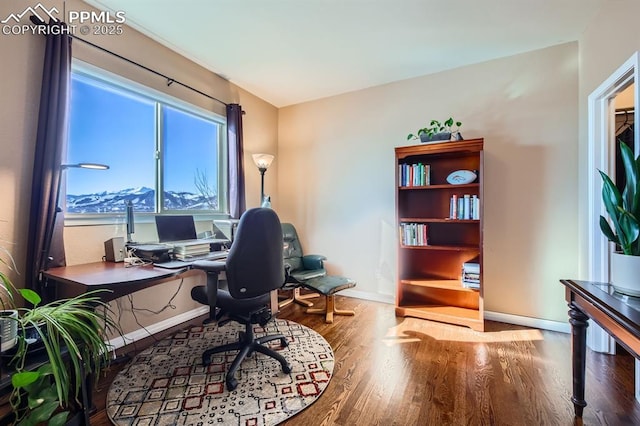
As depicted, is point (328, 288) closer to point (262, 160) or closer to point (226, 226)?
point (226, 226)

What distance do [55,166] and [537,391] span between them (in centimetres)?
334

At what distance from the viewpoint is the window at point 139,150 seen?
6.81 feet

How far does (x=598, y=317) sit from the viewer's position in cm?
122

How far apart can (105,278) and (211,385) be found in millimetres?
913

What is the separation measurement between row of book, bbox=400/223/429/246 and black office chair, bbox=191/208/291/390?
1520 millimetres

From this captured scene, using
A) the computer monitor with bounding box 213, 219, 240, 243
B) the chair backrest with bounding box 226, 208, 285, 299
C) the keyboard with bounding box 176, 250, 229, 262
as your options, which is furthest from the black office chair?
the computer monitor with bounding box 213, 219, 240, 243

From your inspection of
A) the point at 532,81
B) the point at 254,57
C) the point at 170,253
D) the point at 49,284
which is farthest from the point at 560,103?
the point at 49,284

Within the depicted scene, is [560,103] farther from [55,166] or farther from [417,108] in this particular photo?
[55,166]

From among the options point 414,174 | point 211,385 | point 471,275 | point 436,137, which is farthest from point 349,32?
point 211,385

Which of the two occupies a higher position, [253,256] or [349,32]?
[349,32]

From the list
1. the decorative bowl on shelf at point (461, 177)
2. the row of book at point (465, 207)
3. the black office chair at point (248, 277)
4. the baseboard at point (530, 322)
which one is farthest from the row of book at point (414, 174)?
the black office chair at point (248, 277)

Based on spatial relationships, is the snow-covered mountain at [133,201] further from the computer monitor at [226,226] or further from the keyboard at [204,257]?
the keyboard at [204,257]

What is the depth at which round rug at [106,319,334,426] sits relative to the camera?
1479 millimetres

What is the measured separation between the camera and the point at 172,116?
2.73 m
